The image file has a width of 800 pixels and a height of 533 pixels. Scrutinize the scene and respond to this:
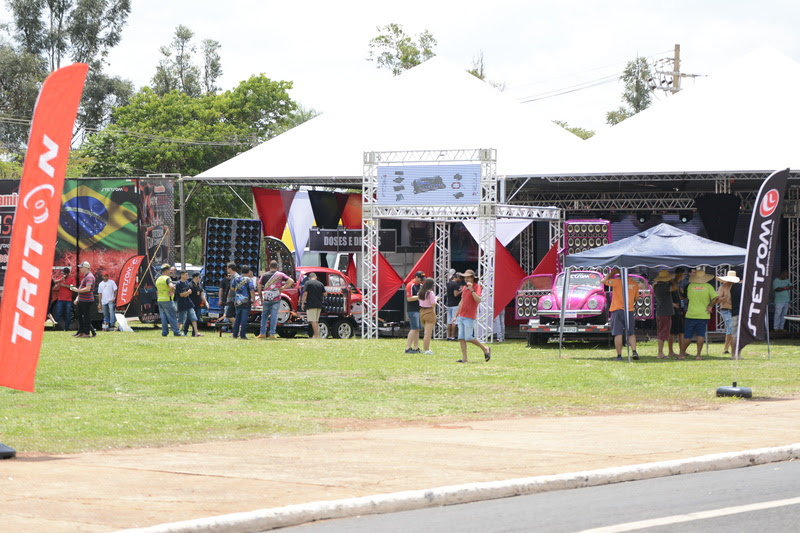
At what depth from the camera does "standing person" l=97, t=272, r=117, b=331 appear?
29562mm

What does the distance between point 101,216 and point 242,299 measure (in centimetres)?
675

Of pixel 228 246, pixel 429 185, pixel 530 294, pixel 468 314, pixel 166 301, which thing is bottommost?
pixel 468 314

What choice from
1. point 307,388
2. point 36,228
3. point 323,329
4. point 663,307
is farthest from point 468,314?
point 36,228

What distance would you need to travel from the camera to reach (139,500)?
26.3ft

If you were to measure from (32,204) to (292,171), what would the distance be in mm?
24508

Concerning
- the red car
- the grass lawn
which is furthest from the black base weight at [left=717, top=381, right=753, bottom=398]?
the red car

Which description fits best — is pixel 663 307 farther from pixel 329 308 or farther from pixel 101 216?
pixel 101 216

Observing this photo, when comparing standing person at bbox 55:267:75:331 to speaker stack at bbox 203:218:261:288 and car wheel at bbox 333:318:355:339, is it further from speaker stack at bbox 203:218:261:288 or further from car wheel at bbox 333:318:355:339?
car wheel at bbox 333:318:355:339

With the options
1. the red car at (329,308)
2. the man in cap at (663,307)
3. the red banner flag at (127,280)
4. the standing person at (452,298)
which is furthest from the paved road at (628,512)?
the red banner flag at (127,280)

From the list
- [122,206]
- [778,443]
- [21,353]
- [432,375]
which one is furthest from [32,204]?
[122,206]

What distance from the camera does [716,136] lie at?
31625mm

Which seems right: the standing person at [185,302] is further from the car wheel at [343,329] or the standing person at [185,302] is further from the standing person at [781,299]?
the standing person at [781,299]

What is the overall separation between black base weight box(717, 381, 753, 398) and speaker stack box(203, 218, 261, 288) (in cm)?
1767

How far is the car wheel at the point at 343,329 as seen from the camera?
2964 cm
